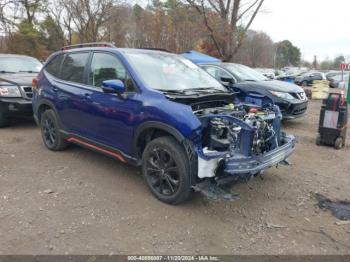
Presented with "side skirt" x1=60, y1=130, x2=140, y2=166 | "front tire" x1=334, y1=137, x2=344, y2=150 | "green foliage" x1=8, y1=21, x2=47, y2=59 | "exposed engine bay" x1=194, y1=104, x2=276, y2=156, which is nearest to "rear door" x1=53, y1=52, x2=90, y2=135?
"side skirt" x1=60, y1=130, x2=140, y2=166

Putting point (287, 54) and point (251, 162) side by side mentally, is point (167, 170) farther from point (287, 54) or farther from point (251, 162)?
point (287, 54)

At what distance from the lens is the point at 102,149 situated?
487 cm

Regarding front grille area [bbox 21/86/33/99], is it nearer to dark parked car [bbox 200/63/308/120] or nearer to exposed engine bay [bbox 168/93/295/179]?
dark parked car [bbox 200/63/308/120]

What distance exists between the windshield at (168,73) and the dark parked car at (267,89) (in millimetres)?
2927

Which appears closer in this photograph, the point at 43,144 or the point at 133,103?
the point at 133,103

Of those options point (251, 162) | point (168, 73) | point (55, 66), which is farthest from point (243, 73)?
point (251, 162)

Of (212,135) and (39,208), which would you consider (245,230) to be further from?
(39,208)

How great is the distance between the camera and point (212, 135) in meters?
3.83

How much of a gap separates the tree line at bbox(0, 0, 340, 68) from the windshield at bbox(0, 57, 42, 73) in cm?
1461


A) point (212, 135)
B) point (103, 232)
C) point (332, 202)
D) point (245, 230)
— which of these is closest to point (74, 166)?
point (103, 232)

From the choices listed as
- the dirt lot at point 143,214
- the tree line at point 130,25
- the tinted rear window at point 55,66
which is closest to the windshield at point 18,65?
the tinted rear window at point 55,66

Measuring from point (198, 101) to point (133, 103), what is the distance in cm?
82

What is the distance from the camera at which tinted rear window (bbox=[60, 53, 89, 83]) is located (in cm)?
524

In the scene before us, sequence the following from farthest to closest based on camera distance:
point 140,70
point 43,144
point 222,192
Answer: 1. point 43,144
2. point 140,70
3. point 222,192
